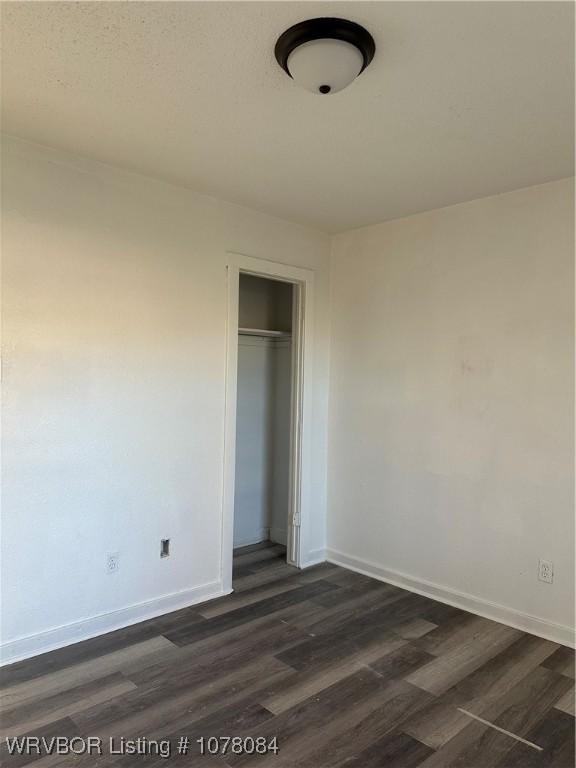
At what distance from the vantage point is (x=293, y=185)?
3061 millimetres

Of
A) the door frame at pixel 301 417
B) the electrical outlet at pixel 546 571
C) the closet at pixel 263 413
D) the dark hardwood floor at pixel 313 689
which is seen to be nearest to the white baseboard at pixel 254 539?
the closet at pixel 263 413

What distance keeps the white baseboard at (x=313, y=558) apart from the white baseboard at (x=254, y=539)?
2.17ft

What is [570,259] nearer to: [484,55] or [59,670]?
[484,55]

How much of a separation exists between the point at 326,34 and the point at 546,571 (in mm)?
2817

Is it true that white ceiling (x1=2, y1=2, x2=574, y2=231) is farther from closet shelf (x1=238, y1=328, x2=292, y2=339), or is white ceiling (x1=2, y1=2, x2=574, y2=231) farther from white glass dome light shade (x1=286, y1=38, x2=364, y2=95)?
closet shelf (x1=238, y1=328, x2=292, y2=339)

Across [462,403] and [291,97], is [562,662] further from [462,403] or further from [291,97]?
[291,97]

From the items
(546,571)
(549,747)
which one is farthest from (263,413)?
(549,747)

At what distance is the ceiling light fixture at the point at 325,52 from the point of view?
1648 millimetres

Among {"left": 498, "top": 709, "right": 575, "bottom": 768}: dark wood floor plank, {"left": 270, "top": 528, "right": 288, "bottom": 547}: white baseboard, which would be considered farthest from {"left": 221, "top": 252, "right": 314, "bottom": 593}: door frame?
{"left": 498, "top": 709, "right": 575, "bottom": 768}: dark wood floor plank

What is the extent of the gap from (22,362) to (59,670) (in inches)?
58.5

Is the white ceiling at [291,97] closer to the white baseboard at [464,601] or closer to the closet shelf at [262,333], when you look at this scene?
the closet shelf at [262,333]

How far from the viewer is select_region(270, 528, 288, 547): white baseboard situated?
14.7 ft

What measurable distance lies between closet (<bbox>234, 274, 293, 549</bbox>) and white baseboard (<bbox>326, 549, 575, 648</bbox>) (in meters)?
0.75

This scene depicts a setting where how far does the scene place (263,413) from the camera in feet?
14.9
